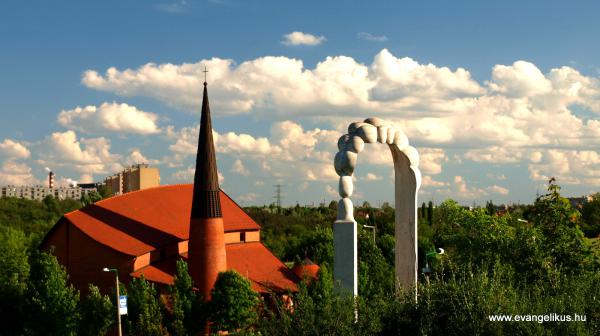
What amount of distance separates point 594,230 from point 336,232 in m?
53.2

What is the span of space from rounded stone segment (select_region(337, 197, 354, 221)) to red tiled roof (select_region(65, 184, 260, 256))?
22749mm

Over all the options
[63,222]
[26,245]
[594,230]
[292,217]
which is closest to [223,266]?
[63,222]

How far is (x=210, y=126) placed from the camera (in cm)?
4472

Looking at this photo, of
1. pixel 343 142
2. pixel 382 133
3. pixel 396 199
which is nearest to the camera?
pixel 343 142

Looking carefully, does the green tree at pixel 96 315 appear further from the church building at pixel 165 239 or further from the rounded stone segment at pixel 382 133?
the rounded stone segment at pixel 382 133

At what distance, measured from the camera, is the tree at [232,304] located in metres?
39.8

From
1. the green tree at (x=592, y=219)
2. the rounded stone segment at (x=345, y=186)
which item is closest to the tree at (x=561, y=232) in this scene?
the rounded stone segment at (x=345, y=186)

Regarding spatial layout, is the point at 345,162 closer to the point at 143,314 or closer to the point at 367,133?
the point at 367,133

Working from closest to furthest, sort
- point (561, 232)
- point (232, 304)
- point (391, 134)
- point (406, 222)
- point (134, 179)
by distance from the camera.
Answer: point (391, 134)
point (406, 222)
point (561, 232)
point (232, 304)
point (134, 179)

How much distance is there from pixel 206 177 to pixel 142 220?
23.8ft

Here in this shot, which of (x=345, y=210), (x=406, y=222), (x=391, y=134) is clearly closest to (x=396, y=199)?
(x=406, y=222)

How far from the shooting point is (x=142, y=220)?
48.0m

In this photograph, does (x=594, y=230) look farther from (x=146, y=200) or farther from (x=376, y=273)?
(x=146, y=200)

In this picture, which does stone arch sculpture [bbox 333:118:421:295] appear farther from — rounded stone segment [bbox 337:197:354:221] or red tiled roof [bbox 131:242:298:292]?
red tiled roof [bbox 131:242:298:292]
